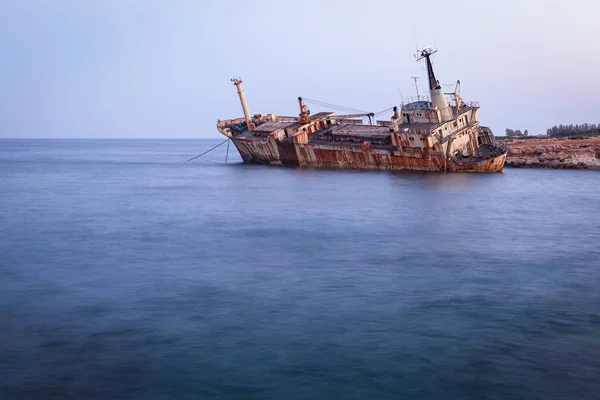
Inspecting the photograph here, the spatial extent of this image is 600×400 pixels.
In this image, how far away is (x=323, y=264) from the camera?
23438 mm

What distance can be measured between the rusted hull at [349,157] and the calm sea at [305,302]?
17.2 metres

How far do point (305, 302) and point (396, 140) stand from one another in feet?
136

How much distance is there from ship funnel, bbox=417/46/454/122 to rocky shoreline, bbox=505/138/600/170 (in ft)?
38.0

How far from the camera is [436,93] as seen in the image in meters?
58.8

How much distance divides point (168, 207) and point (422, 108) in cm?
2860

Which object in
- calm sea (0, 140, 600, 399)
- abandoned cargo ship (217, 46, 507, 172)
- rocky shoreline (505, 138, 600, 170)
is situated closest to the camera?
calm sea (0, 140, 600, 399)

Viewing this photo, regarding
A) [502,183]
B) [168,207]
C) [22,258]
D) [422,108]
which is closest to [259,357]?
[22,258]

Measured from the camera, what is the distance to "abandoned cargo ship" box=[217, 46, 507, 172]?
2192 inches

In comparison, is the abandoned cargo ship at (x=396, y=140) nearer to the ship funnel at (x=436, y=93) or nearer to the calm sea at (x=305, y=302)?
the ship funnel at (x=436, y=93)

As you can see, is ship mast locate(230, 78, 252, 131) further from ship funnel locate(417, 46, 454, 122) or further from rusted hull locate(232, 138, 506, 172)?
ship funnel locate(417, 46, 454, 122)

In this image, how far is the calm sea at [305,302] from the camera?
13.1m

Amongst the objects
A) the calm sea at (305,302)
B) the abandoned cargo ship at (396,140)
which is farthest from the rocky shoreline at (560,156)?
the calm sea at (305,302)

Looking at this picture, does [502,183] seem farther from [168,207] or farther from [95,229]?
[95,229]

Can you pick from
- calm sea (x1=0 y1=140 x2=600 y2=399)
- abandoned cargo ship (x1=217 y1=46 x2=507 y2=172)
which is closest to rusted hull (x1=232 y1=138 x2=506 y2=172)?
abandoned cargo ship (x1=217 y1=46 x2=507 y2=172)
